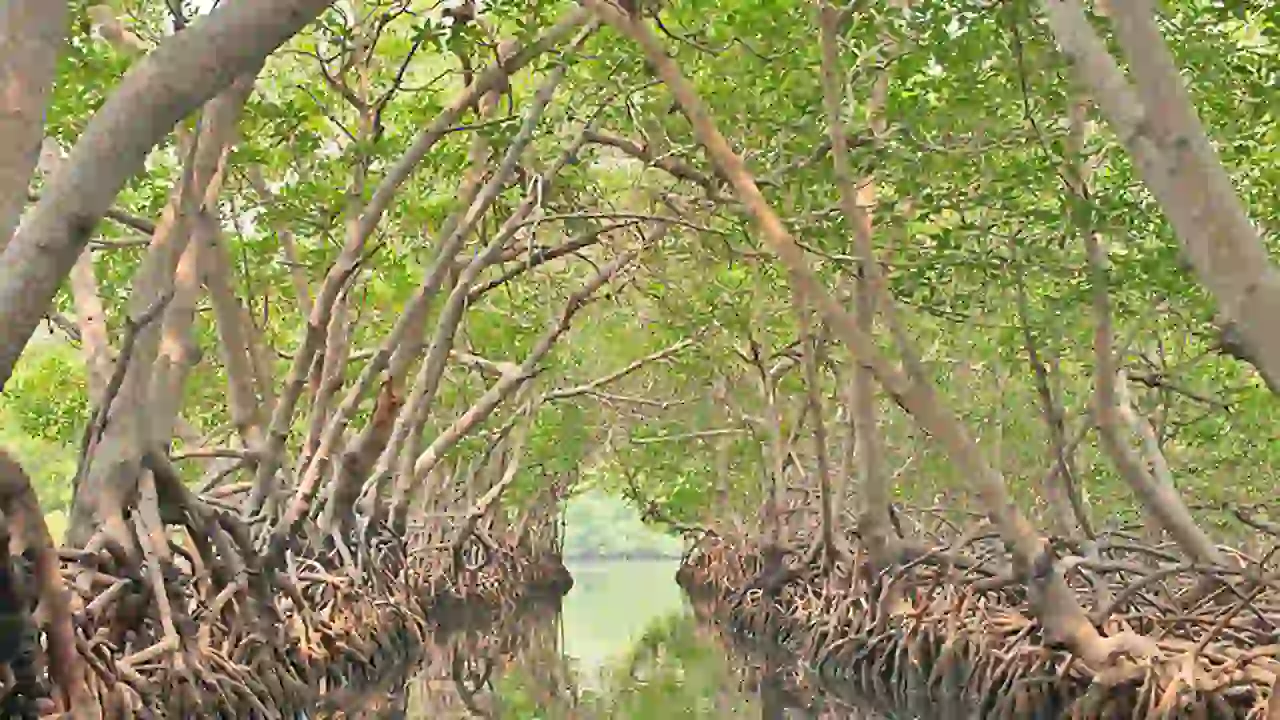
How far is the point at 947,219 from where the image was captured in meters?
9.76

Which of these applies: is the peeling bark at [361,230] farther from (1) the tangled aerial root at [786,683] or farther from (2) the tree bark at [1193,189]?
(2) the tree bark at [1193,189]

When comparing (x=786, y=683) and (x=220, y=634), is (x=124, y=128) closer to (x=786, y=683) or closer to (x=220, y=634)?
(x=220, y=634)

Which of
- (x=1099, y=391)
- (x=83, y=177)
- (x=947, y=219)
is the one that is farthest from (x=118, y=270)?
(x=83, y=177)

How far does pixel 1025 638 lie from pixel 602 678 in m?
4.19

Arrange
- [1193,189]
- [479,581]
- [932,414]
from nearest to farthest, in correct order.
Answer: [1193,189] < [932,414] < [479,581]

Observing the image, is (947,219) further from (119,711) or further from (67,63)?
(119,711)

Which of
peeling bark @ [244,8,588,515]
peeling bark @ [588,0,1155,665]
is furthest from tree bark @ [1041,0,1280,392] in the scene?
peeling bark @ [244,8,588,515]

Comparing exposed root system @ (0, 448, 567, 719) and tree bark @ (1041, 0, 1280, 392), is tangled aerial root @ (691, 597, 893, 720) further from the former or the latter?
tree bark @ (1041, 0, 1280, 392)

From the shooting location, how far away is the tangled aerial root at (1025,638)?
6.21 m

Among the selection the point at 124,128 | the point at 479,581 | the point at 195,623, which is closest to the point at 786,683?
the point at 195,623

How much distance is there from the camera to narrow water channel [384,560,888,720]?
9.01 m

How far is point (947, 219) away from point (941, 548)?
2.06m

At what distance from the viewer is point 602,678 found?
440 inches

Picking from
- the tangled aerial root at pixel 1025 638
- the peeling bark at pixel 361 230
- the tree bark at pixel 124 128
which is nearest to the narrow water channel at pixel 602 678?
the tangled aerial root at pixel 1025 638
